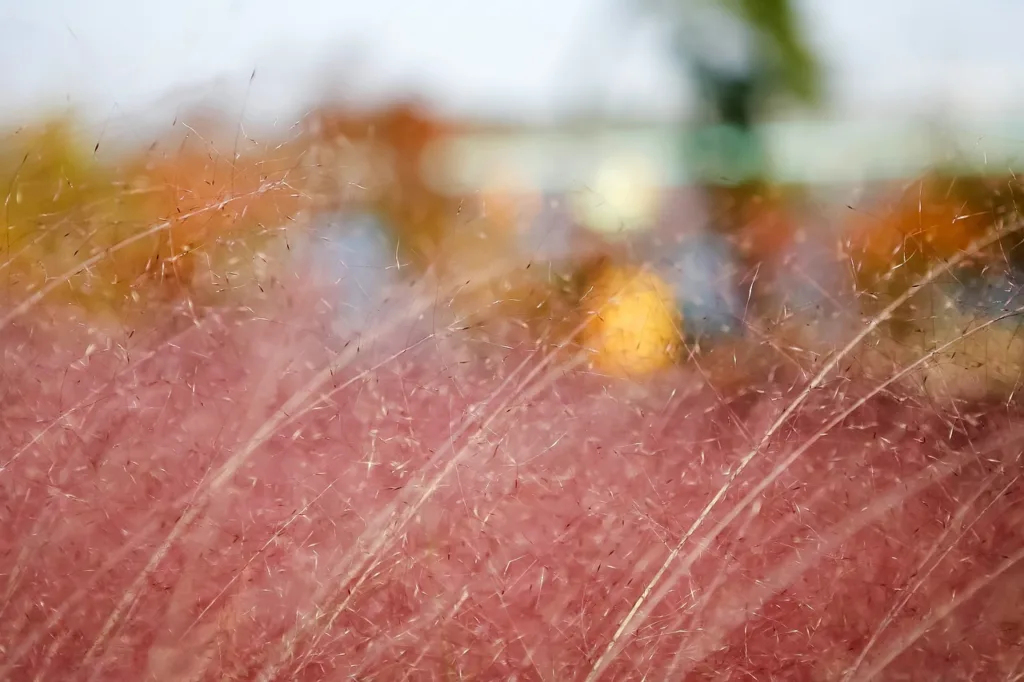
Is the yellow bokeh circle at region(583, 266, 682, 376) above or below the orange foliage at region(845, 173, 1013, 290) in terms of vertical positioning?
below

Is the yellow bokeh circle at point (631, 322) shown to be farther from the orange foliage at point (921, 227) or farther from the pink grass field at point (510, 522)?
the orange foliage at point (921, 227)

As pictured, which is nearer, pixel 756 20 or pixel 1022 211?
pixel 1022 211

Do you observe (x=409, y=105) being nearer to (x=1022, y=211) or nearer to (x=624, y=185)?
(x=624, y=185)

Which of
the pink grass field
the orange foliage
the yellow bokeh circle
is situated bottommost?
the pink grass field

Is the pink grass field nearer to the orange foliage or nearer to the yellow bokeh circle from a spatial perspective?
the yellow bokeh circle

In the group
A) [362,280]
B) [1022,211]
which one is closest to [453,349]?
[362,280]

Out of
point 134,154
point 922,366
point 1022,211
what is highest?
point 134,154

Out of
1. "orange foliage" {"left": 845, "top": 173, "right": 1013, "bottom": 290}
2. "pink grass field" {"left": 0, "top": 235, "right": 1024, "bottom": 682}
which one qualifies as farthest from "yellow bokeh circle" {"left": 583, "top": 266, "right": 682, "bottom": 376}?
"orange foliage" {"left": 845, "top": 173, "right": 1013, "bottom": 290}

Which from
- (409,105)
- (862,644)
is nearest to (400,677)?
(862,644)

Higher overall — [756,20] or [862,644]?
[756,20]
